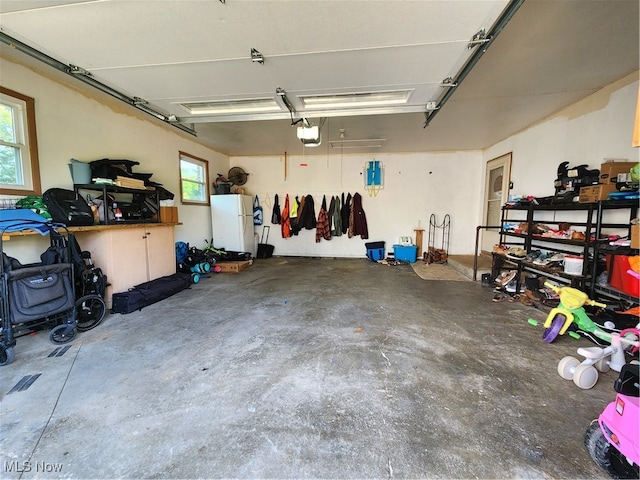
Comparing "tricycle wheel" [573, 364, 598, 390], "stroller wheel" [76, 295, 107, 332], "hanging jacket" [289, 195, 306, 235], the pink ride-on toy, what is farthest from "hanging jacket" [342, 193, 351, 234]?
the pink ride-on toy

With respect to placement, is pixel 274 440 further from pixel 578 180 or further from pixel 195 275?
pixel 578 180

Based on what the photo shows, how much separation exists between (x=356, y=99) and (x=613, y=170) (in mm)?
2664

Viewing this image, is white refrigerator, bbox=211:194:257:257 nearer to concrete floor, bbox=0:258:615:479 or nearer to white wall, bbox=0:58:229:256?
white wall, bbox=0:58:229:256

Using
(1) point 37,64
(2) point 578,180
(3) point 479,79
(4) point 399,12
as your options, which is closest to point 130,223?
(1) point 37,64

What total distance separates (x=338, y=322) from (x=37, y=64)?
4.07 meters

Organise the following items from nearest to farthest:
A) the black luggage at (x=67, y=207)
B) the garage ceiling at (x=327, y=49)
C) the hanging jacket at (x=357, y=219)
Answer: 1. the garage ceiling at (x=327, y=49)
2. the black luggage at (x=67, y=207)
3. the hanging jacket at (x=357, y=219)

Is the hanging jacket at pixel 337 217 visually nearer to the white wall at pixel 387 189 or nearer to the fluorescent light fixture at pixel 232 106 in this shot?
the white wall at pixel 387 189

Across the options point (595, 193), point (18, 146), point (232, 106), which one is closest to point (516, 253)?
point (595, 193)

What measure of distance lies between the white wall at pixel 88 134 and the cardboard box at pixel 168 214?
0.61 m

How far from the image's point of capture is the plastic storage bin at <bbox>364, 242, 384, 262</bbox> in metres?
6.26

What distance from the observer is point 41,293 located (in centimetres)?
213

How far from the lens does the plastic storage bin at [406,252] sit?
6.07 metres

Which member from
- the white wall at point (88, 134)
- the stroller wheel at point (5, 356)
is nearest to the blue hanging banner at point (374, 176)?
the white wall at point (88, 134)

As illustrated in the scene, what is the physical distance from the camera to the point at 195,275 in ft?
14.1
